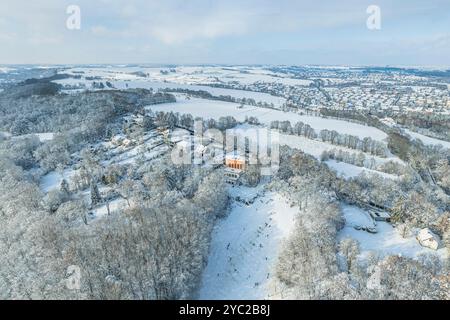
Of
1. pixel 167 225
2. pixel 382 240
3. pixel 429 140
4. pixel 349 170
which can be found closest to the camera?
pixel 167 225

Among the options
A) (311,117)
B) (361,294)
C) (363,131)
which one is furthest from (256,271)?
(311,117)

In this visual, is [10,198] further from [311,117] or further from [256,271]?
[311,117]

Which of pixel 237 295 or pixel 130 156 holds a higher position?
pixel 130 156

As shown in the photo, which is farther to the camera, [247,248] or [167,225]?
[247,248]

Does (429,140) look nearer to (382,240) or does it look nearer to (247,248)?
(382,240)

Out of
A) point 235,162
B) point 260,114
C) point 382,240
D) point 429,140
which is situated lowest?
point 382,240

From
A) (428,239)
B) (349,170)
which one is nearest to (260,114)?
(349,170)

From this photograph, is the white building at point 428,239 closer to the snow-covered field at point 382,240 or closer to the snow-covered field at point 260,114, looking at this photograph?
the snow-covered field at point 382,240
